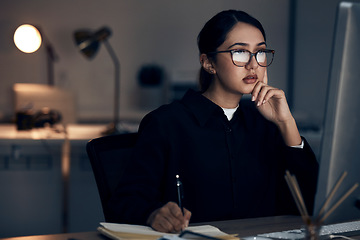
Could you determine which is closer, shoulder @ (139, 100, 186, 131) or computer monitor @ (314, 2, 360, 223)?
computer monitor @ (314, 2, 360, 223)

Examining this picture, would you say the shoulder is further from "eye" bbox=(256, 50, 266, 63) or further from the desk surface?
the desk surface

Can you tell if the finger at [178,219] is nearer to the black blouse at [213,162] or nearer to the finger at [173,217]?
the finger at [173,217]

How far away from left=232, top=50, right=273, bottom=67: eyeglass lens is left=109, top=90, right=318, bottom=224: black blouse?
147 millimetres

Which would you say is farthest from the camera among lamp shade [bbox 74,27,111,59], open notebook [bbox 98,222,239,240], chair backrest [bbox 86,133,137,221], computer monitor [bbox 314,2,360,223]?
lamp shade [bbox 74,27,111,59]

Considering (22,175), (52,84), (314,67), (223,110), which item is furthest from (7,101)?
(223,110)

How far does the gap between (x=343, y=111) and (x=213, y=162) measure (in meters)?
0.61

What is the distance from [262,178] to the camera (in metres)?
1.40

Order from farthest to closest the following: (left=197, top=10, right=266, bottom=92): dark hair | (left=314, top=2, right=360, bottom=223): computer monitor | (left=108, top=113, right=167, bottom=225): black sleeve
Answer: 1. (left=197, top=10, right=266, bottom=92): dark hair
2. (left=108, top=113, right=167, bottom=225): black sleeve
3. (left=314, top=2, right=360, bottom=223): computer monitor

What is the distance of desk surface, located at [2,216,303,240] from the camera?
0.96 metres

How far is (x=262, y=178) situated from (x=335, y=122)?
637 millimetres

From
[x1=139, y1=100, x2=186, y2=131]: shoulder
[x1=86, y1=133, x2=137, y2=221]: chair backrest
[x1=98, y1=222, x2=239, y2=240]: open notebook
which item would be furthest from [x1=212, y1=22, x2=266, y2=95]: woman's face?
[x1=98, y1=222, x2=239, y2=240]: open notebook

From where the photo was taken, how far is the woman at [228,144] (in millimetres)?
1313

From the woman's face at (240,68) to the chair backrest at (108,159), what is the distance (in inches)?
12.7

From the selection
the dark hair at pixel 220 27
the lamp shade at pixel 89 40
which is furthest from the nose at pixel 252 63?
the lamp shade at pixel 89 40
